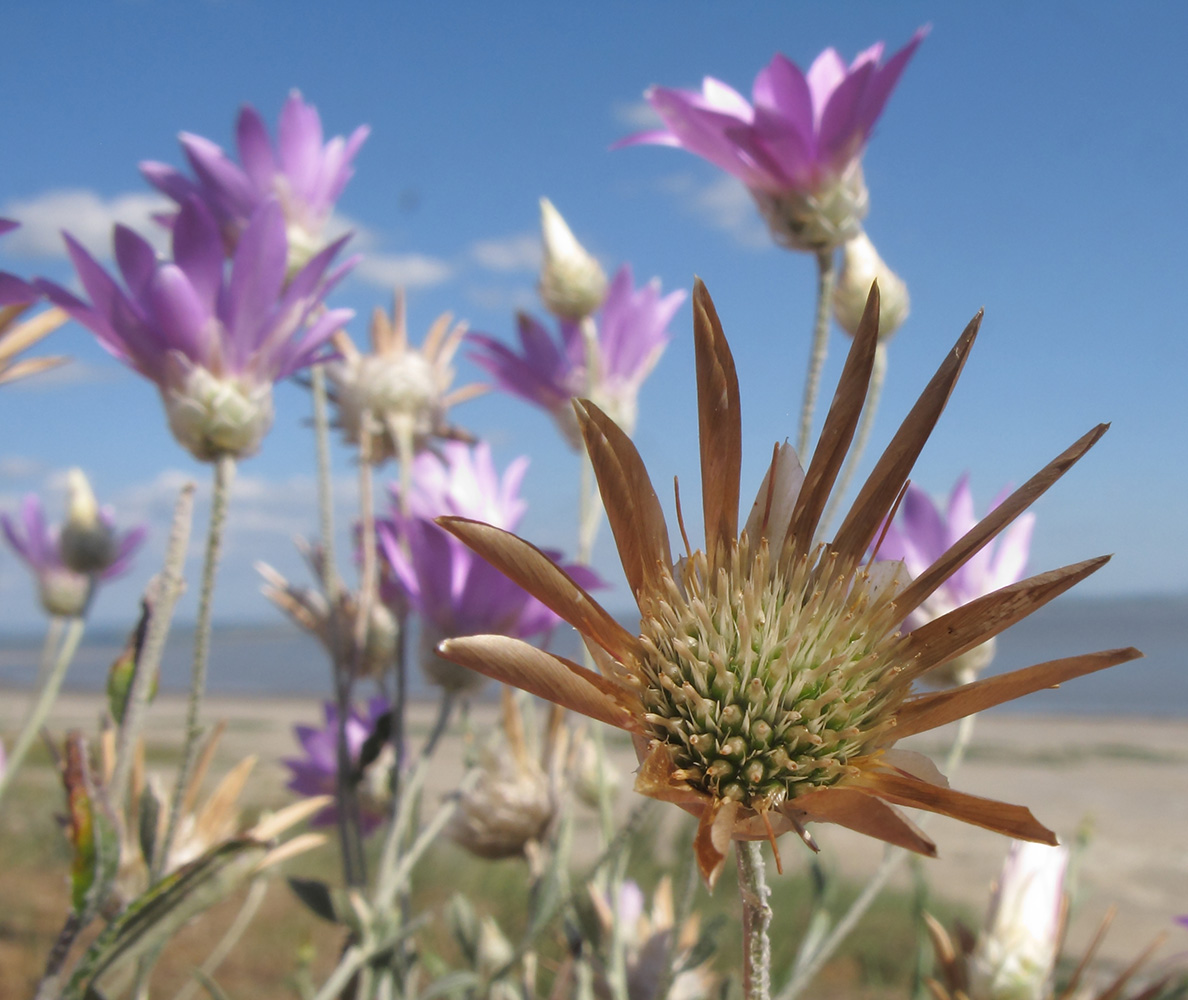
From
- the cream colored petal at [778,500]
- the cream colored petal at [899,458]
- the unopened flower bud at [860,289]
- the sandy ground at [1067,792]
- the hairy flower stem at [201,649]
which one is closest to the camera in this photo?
the cream colored petal at [899,458]

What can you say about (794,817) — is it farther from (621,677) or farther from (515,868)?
(515,868)

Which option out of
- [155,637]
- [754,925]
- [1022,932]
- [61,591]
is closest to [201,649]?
[155,637]

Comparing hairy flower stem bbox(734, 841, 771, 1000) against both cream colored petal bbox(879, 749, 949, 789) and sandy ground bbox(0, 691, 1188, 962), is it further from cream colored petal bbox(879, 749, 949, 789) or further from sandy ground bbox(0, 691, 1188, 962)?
sandy ground bbox(0, 691, 1188, 962)

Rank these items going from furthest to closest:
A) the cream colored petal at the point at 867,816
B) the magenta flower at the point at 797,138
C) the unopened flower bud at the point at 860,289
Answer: the unopened flower bud at the point at 860,289 → the magenta flower at the point at 797,138 → the cream colored petal at the point at 867,816

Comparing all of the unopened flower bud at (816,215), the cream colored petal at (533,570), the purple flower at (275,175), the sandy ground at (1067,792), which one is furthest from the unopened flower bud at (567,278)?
the sandy ground at (1067,792)

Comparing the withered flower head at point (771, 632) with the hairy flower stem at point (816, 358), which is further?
the hairy flower stem at point (816, 358)

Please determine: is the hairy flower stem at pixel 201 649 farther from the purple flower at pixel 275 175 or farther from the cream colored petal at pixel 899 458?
the cream colored petal at pixel 899 458
